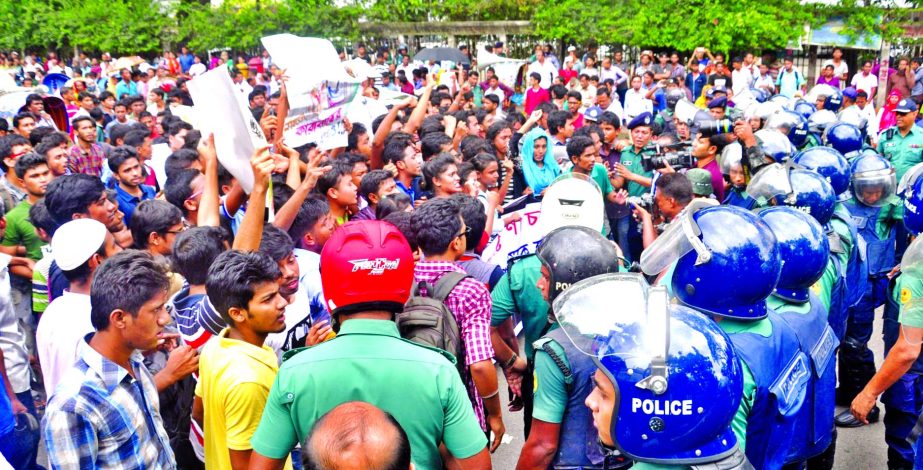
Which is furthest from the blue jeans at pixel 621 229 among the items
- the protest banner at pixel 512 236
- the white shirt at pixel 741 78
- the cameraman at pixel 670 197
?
the white shirt at pixel 741 78

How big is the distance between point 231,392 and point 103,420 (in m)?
0.44

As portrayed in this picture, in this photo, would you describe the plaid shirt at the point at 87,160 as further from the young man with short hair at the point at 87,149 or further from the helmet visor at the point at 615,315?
the helmet visor at the point at 615,315

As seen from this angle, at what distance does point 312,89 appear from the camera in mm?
5500

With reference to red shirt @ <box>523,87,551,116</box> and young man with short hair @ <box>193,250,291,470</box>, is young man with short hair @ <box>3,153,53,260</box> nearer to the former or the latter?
young man with short hair @ <box>193,250,291,470</box>

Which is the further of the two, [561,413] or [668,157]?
[668,157]

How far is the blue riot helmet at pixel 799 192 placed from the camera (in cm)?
443

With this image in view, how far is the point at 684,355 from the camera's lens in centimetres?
204

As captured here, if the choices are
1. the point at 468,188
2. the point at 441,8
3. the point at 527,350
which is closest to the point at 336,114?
the point at 468,188

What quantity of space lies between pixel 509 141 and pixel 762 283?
614 centimetres

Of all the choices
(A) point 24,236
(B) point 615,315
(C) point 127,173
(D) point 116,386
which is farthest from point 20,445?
(C) point 127,173

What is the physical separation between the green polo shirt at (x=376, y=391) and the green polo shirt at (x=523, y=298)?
129cm

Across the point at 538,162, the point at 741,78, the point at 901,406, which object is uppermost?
the point at 741,78

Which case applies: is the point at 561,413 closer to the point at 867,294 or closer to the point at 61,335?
the point at 61,335

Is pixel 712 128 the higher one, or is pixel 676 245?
pixel 676 245
